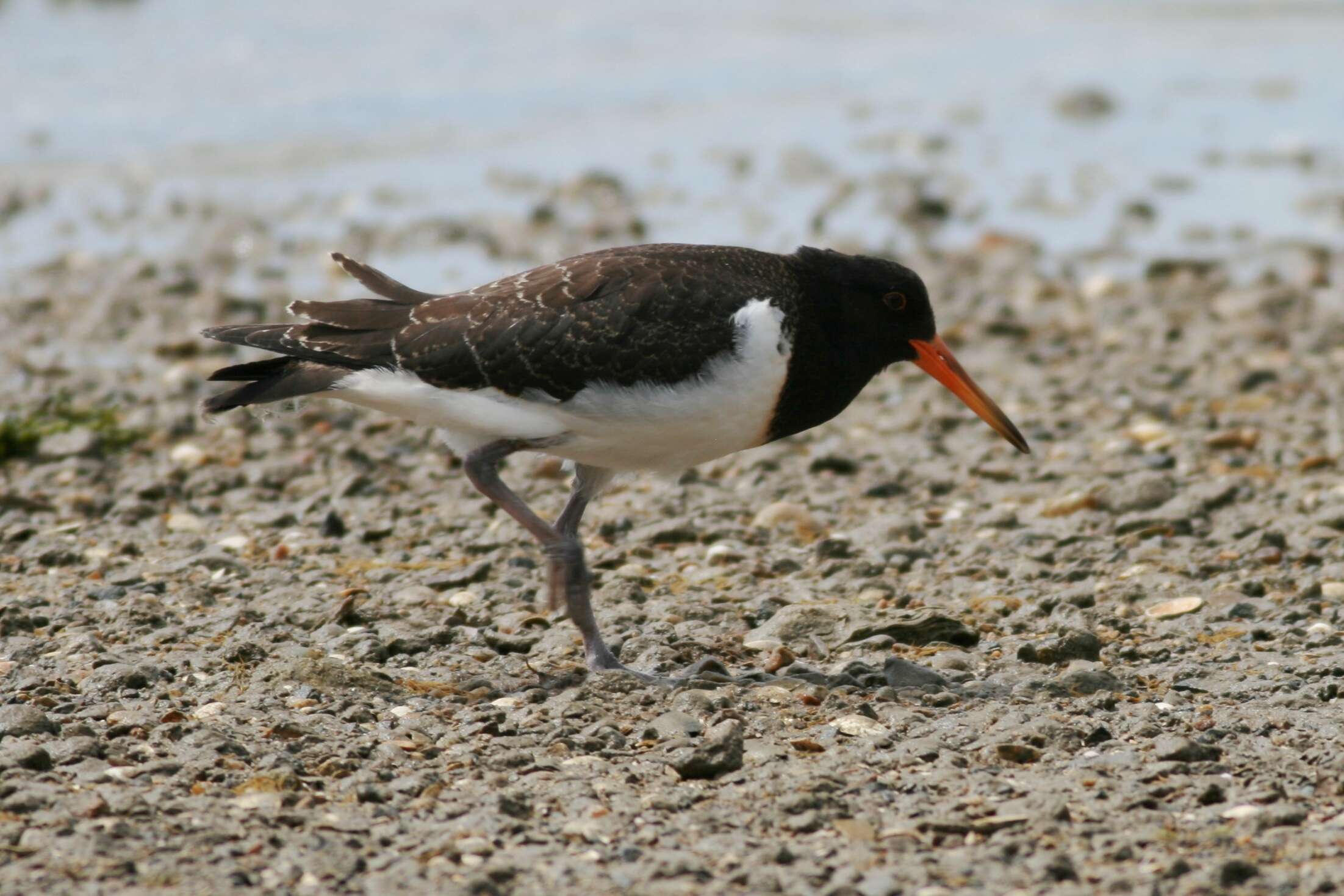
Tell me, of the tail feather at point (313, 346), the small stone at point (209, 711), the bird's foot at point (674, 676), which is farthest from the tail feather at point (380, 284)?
the small stone at point (209, 711)

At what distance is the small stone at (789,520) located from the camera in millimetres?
7391

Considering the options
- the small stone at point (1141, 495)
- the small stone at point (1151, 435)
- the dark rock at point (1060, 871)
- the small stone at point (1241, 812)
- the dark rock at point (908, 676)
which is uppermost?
the small stone at point (1151, 435)

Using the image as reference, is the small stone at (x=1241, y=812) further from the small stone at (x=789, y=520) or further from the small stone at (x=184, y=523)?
the small stone at (x=184, y=523)

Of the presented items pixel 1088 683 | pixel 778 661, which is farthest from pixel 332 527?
pixel 1088 683

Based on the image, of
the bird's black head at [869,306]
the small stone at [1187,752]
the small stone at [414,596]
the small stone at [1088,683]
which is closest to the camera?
the small stone at [1187,752]

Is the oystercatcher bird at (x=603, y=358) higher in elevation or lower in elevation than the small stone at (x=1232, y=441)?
higher

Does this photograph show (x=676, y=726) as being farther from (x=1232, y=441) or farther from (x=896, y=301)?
(x=1232, y=441)

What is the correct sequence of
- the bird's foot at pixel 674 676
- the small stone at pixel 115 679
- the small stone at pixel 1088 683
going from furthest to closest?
the bird's foot at pixel 674 676 < the small stone at pixel 1088 683 < the small stone at pixel 115 679

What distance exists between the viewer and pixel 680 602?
655 cm

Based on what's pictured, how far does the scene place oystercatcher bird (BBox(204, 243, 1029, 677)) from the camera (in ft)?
18.9

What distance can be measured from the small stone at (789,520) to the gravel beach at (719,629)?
0.02m

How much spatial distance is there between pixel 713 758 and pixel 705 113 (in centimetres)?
1327

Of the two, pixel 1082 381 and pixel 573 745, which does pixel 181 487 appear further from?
pixel 1082 381

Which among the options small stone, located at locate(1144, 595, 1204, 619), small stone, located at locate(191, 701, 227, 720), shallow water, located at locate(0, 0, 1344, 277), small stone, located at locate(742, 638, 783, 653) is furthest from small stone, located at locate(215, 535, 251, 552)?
shallow water, located at locate(0, 0, 1344, 277)
